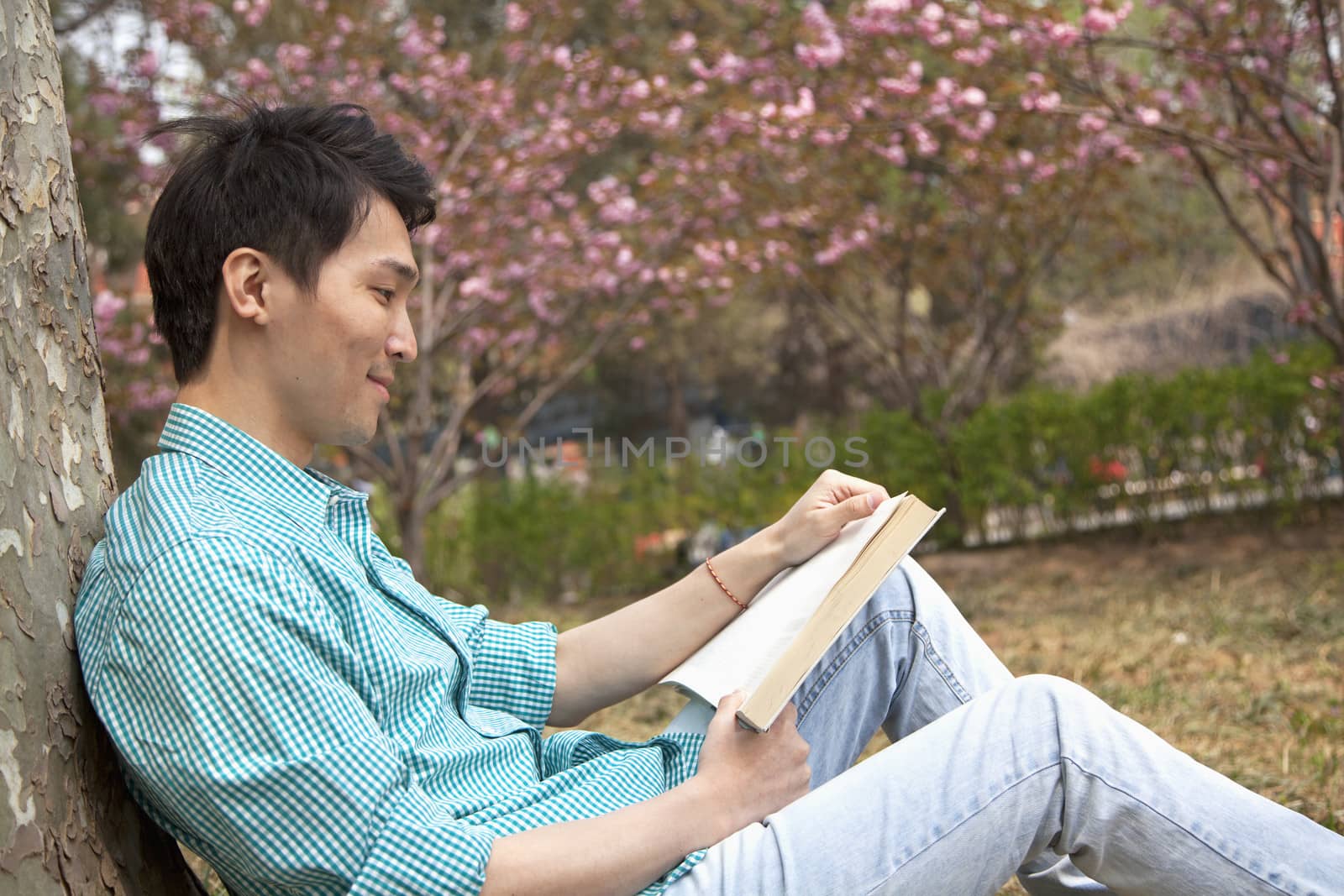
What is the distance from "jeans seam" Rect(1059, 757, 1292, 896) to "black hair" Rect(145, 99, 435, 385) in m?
1.05

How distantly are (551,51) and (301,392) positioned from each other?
6.28m

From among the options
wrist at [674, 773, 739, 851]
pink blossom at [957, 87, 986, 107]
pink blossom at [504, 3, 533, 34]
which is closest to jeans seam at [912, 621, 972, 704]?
wrist at [674, 773, 739, 851]

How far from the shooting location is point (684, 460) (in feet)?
27.1

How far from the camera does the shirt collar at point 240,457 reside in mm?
1431

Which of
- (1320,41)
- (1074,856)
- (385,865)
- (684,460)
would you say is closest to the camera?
(385,865)

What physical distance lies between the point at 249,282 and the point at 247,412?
0.16m

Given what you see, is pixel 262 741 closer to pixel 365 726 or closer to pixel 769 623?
pixel 365 726

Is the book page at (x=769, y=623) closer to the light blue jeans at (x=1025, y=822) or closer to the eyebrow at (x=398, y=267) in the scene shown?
the light blue jeans at (x=1025, y=822)

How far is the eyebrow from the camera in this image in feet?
4.95

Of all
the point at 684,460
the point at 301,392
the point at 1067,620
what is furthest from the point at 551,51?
the point at 301,392

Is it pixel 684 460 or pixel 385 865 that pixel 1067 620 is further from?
pixel 385 865

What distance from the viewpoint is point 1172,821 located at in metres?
1.36

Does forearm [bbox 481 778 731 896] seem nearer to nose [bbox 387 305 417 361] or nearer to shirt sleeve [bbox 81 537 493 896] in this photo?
shirt sleeve [bbox 81 537 493 896]

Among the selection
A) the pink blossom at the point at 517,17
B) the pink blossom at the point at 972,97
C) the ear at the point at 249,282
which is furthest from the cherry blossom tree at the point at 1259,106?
the ear at the point at 249,282
